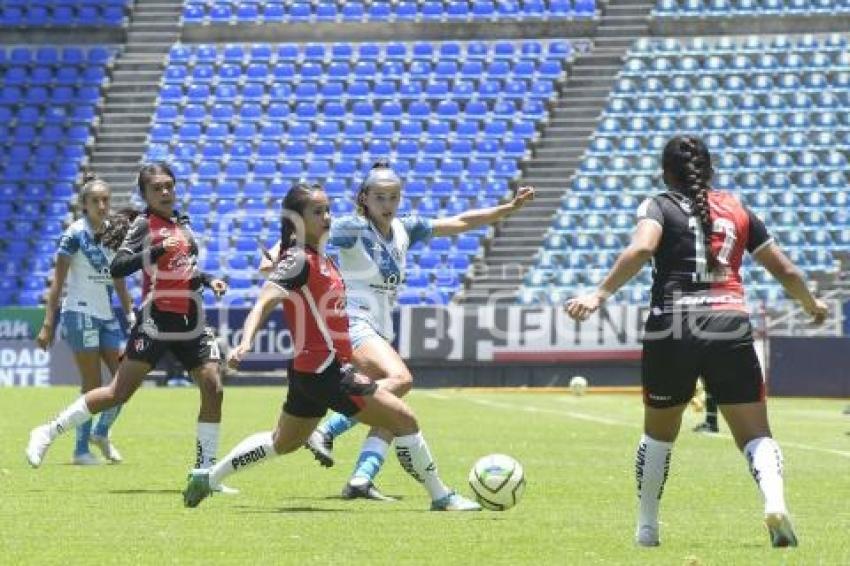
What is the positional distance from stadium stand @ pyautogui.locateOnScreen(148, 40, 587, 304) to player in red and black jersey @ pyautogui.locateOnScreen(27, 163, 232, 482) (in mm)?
26387

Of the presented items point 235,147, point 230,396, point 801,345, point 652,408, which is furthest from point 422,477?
point 235,147

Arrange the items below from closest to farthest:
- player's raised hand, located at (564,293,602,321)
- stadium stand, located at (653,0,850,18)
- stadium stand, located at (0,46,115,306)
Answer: player's raised hand, located at (564,293,602,321) < stadium stand, located at (0,46,115,306) < stadium stand, located at (653,0,850,18)

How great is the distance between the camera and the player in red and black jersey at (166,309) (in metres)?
13.2

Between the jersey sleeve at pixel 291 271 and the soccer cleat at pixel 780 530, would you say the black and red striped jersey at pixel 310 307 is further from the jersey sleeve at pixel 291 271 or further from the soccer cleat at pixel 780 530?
the soccer cleat at pixel 780 530

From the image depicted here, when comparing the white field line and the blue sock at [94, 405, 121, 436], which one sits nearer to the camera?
the blue sock at [94, 405, 121, 436]

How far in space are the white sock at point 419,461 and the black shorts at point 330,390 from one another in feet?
1.35

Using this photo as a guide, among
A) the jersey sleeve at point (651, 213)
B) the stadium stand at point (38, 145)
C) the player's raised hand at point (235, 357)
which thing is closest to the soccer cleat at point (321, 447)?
the player's raised hand at point (235, 357)

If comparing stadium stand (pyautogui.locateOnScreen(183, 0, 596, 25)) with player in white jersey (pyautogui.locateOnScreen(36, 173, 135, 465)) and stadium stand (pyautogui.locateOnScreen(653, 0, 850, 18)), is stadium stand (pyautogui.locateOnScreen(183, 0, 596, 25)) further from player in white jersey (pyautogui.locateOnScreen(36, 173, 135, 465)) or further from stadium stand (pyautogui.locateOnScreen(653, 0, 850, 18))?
player in white jersey (pyautogui.locateOnScreen(36, 173, 135, 465))

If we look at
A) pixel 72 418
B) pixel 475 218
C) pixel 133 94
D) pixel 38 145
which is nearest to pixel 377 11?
pixel 133 94

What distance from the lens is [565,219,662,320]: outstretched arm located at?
28.6 ft

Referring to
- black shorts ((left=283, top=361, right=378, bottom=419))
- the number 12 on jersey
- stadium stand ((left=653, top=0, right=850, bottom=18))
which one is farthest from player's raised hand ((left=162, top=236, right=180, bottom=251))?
stadium stand ((left=653, top=0, right=850, bottom=18))

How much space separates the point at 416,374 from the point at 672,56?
36.0 ft

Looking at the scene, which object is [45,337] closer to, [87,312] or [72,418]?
[87,312]

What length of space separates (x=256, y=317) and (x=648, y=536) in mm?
2728
